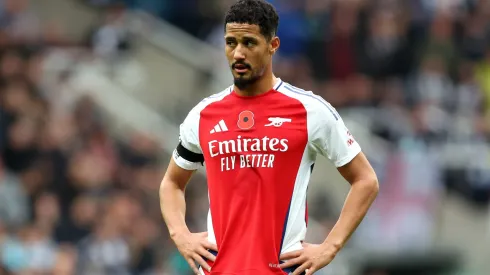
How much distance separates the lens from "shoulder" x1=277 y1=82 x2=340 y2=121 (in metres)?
7.30

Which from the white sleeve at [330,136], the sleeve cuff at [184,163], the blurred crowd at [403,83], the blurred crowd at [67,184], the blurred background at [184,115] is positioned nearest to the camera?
the white sleeve at [330,136]

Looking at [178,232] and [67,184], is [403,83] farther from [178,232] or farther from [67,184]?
[178,232]

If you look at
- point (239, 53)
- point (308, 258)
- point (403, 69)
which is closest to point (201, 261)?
point (308, 258)

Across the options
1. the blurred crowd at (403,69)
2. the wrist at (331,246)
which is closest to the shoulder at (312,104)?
the wrist at (331,246)

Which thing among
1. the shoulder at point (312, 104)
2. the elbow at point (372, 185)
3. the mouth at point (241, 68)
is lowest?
the elbow at point (372, 185)

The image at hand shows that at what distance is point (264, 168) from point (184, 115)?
401 inches

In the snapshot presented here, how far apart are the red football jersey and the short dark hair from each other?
36 cm

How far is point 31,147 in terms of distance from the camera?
15875 mm

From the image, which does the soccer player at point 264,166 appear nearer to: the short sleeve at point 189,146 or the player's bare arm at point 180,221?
the player's bare arm at point 180,221

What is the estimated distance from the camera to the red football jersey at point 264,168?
23.6 ft

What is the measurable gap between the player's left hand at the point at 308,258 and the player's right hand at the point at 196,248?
42 centimetres

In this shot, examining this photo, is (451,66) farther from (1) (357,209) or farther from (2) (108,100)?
(1) (357,209)

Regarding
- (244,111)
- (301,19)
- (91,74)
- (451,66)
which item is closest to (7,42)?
(91,74)

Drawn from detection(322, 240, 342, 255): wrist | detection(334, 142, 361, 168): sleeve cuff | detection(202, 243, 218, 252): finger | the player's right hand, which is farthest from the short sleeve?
detection(322, 240, 342, 255): wrist
